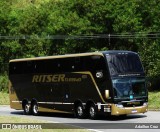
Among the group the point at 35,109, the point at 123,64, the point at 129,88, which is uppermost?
the point at 123,64

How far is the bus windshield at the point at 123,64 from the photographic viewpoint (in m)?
27.2

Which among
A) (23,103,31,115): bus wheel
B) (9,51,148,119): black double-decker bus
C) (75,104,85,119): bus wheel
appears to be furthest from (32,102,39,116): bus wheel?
(75,104,85,119): bus wheel

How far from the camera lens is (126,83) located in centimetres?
2739

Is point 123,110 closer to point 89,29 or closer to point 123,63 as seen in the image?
point 123,63

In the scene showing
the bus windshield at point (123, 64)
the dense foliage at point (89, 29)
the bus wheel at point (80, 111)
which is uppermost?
the dense foliage at point (89, 29)

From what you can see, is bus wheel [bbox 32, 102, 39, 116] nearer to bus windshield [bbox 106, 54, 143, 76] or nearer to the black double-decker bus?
the black double-decker bus

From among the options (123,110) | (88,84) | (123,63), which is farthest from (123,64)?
(123,110)

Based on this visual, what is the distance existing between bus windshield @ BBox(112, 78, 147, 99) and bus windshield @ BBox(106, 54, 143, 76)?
1.52 feet

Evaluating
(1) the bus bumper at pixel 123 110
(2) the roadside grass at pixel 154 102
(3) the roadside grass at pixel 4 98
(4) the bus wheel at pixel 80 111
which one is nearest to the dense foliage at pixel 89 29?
(2) the roadside grass at pixel 154 102

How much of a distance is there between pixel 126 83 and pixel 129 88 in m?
0.33

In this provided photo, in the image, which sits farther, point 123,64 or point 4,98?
point 4,98

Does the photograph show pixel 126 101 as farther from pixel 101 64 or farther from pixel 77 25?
pixel 77 25

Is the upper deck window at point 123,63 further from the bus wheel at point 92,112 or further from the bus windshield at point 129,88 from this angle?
the bus wheel at point 92,112

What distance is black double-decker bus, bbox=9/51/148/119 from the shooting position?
27.1 m
